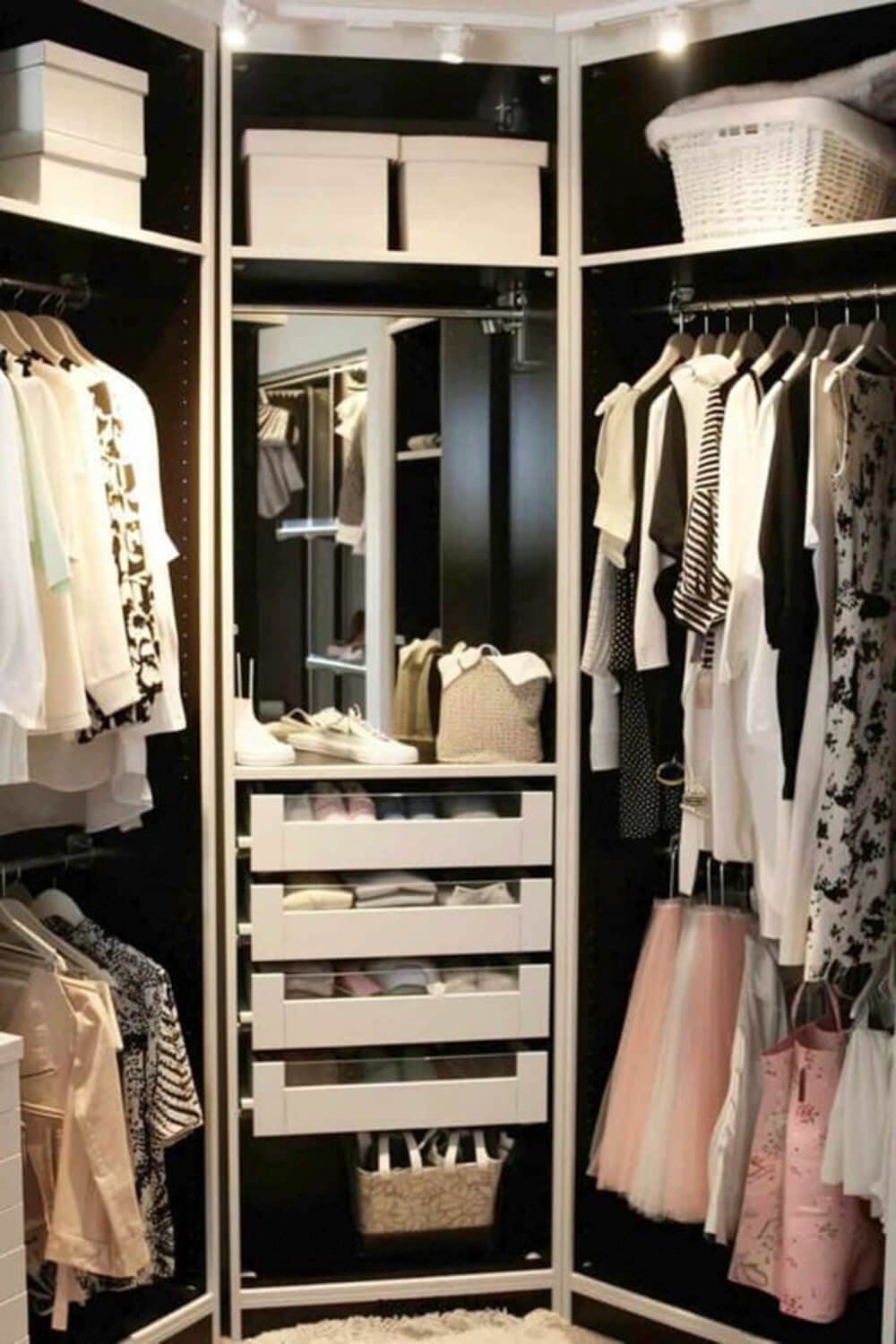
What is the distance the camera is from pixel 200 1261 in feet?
8.20

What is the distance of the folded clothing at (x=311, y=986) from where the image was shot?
100 inches

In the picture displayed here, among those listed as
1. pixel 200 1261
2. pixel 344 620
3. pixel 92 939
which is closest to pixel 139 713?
pixel 92 939

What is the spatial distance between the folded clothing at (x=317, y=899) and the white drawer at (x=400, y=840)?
4 centimetres

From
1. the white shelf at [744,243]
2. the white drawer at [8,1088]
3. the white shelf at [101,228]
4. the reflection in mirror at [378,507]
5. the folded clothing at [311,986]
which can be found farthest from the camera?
the reflection in mirror at [378,507]

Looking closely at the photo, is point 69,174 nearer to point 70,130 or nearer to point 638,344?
point 70,130

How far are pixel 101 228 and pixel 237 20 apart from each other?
0.41 meters

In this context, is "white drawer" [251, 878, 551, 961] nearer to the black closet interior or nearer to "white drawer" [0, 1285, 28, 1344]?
the black closet interior

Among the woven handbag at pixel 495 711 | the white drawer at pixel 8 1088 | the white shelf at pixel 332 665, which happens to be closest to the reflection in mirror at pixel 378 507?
the white shelf at pixel 332 665

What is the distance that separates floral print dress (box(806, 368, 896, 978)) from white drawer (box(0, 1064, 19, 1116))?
1131 millimetres

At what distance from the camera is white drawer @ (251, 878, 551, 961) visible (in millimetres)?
2506

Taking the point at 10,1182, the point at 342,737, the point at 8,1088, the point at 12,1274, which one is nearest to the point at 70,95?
the point at 342,737

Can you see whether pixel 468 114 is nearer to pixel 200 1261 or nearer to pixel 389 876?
pixel 389 876

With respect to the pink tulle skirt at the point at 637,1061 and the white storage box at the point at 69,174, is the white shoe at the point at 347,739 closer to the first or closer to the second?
the pink tulle skirt at the point at 637,1061

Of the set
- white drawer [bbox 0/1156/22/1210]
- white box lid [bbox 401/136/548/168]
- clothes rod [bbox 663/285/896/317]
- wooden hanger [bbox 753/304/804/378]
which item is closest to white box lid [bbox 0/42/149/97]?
white box lid [bbox 401/136/548/168]
